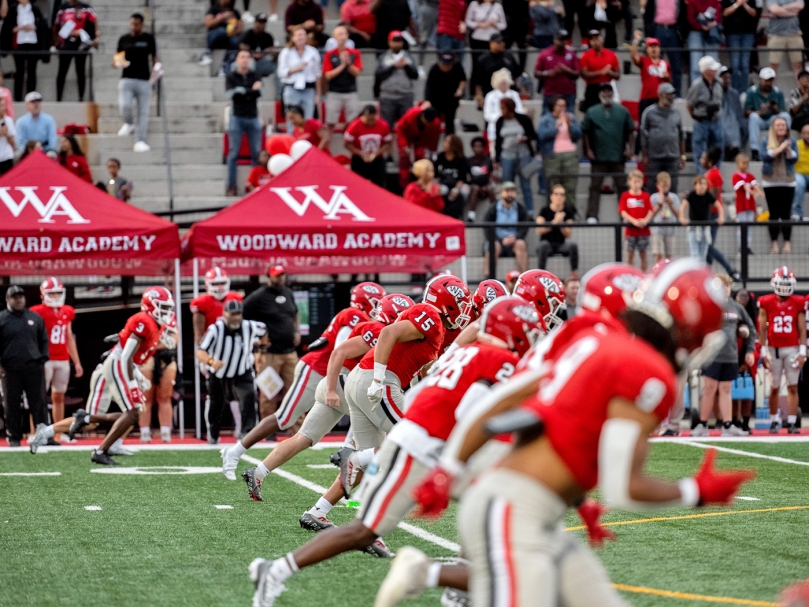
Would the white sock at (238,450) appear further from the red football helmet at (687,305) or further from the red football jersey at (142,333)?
the red football helmet at (687,305)

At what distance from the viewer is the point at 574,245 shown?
650 inches

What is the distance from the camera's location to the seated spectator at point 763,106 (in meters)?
19.3

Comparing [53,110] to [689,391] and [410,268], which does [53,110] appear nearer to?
[410,268]

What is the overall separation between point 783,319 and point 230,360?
21.6 feet

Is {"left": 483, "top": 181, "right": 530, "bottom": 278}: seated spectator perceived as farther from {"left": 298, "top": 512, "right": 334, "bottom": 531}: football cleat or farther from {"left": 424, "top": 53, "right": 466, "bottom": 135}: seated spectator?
{"left": 298, "top": 512, "right": 334, "bottom": 531}: football cleat

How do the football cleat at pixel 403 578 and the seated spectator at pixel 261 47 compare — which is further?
the seated spectator at pixel 261 47

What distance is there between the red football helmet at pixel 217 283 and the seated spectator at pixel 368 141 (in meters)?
3.01

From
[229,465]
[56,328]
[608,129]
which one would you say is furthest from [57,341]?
[608,129]

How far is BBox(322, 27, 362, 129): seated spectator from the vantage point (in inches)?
734

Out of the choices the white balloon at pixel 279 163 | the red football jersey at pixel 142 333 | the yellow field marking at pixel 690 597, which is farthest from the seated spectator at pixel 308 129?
the yellow field marking at pixel 690 597

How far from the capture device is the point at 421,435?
5.64m

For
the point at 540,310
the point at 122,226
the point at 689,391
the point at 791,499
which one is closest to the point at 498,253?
the point at 689,391

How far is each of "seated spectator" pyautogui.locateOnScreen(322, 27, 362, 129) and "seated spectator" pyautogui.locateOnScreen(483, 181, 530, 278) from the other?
10.2 feet

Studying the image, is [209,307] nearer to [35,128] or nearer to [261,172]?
[261,172]
